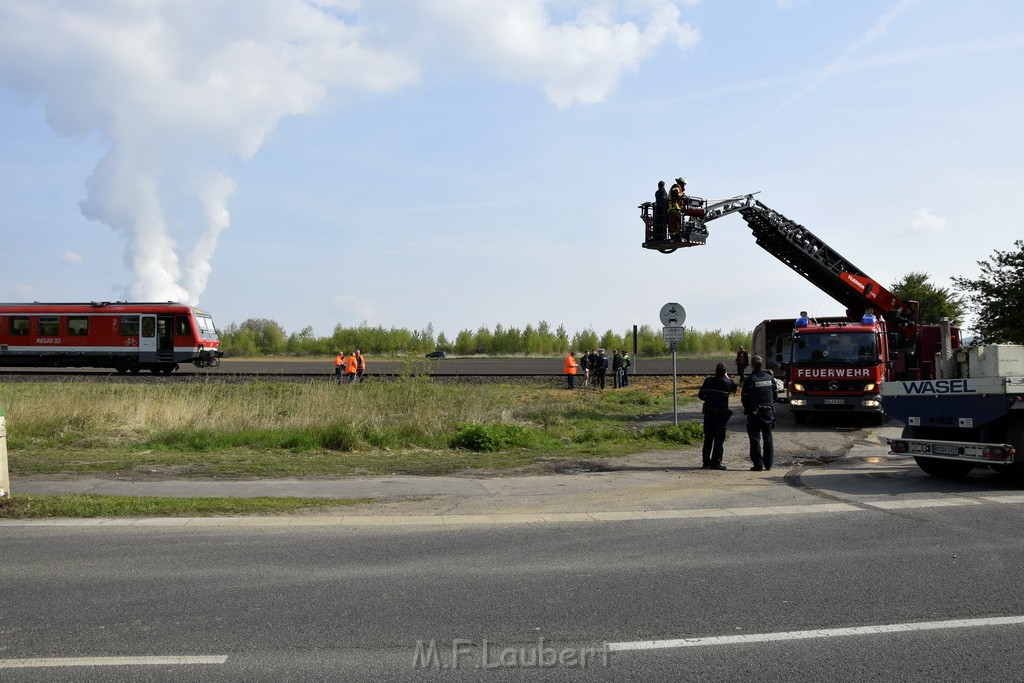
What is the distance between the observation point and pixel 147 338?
38688 millimetres

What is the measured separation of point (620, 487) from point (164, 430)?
9550 mm

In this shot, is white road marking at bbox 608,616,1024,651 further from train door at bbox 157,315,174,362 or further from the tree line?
the tree line

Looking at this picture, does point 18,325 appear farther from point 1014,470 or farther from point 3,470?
point 1014,470

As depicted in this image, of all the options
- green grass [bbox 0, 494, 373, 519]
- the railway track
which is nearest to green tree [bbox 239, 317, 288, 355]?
the railway track

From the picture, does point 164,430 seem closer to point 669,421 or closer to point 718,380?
point 718,380

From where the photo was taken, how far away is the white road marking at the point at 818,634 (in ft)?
16.0

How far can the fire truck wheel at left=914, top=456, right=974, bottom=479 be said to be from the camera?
11867 mm

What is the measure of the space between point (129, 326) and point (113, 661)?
123 ft

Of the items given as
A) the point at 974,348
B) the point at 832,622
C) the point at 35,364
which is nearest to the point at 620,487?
the point at 974,348

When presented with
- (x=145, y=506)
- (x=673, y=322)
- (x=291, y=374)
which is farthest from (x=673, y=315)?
(x=291, y=374)

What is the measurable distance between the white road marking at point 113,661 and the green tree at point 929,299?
5856cm

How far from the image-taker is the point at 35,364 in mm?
39688

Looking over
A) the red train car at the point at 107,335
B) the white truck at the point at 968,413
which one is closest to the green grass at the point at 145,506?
the white truck at the point at 968,413

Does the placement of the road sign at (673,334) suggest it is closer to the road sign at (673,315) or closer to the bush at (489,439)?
the road sign at (673,315)
